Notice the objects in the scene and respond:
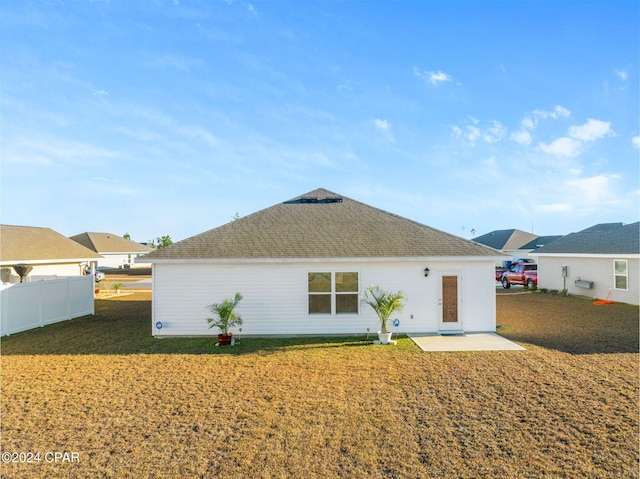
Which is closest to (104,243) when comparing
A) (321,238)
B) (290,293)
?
(290,293)

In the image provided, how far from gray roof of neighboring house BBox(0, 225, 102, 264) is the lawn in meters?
11.0

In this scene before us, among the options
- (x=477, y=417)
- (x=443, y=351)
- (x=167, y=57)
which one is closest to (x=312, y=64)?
(x=167, y=57)

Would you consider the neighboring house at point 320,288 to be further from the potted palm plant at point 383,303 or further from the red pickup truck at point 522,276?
the red pickup truck at point 522,276

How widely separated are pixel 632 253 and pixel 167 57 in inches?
964

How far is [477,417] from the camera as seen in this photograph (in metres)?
5.00

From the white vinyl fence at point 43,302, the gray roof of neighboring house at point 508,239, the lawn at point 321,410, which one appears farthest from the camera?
the gray roof of neighboring house at point 508,239

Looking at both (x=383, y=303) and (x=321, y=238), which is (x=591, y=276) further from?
(x=321, y=238)

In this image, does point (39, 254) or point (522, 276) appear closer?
point (39, 254)

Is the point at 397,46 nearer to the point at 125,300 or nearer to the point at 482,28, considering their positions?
the point at 482,28

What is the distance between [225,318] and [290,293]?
86.5 inches

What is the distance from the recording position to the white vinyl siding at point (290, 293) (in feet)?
33.5

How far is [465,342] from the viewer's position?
9266 mm

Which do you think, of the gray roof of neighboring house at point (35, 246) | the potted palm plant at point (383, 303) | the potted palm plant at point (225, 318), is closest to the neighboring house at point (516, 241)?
the potted palm plant at point (383, 303)

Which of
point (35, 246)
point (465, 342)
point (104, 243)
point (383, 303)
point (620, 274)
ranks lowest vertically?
point (465, 342)
